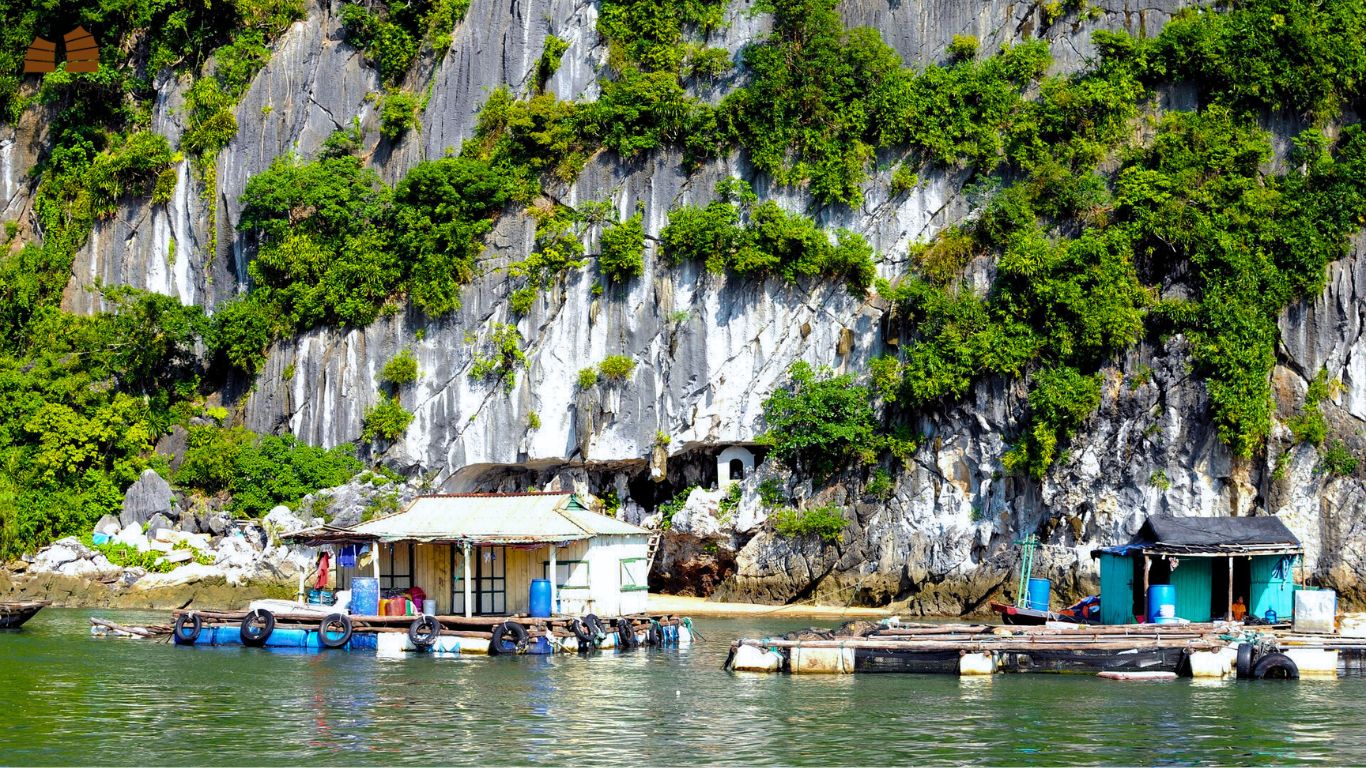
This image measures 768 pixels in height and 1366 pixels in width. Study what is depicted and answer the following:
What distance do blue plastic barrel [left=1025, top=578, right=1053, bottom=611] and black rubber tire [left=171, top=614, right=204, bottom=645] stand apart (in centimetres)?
1856

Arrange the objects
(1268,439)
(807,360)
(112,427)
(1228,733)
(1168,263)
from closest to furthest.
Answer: (1228,733), (1268,439), (1168,263), (807,360), (112,427)

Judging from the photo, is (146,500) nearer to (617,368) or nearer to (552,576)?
(617,368)

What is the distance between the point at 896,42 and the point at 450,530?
2390 centimetres

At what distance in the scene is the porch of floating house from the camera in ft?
110

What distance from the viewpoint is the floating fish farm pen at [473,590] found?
3209 cm

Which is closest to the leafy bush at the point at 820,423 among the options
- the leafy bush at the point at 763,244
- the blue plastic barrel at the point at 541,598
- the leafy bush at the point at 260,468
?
the leafy bush at the point at 763,244

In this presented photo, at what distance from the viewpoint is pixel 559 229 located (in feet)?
162

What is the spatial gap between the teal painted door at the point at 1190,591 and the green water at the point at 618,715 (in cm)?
629

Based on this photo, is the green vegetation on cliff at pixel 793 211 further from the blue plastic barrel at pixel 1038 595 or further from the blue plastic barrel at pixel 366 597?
the blue plastic barrel at pixel 366 597

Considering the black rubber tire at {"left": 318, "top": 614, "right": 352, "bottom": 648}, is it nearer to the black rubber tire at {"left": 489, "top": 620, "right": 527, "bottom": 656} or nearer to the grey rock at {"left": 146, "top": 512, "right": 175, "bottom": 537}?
the black rubber tire at {"left": 489, "top": 620, "right": 527, "bottom": 656}

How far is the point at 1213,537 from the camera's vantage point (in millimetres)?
33031

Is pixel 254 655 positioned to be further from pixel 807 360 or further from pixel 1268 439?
pixel 1268 439

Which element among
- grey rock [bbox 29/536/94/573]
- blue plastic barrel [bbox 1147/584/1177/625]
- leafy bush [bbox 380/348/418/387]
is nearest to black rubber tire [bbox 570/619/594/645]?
blue plastic barrel [bbox 1147/584/1177/625]

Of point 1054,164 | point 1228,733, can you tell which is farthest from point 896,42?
point 1228,733
